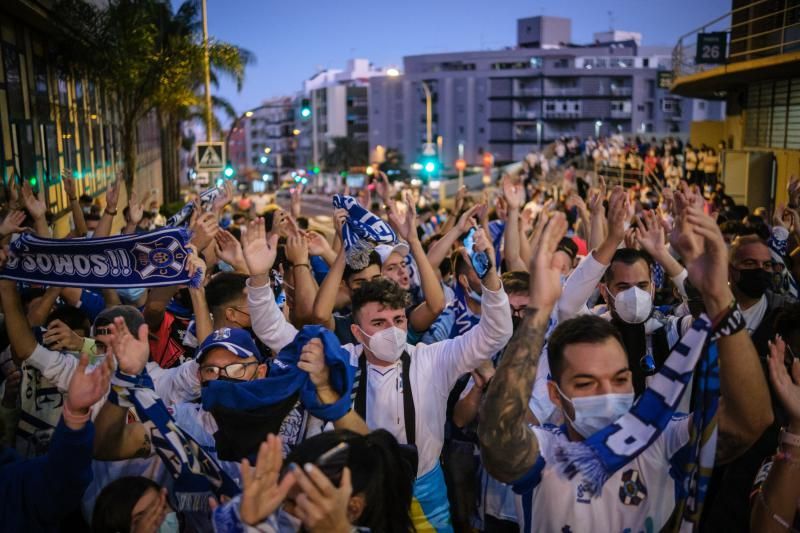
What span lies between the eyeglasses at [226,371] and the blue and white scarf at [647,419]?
6.09 feet

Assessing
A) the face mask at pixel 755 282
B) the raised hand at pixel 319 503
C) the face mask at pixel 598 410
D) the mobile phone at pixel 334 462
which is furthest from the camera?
the face mask at pixel 755 282

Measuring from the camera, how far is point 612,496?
298 cm

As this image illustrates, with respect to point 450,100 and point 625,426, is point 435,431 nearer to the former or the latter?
point 625,426

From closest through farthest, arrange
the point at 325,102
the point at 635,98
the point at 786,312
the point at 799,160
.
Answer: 1. the point at 786,312
2. the point at 799,160
3. the point at 635,98
4. the point at 325,102

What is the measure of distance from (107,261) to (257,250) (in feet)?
3.32

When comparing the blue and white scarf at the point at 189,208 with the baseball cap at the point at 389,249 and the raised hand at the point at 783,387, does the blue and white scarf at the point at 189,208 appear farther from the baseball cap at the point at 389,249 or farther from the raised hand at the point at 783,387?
the raised hand at the point at 783,387

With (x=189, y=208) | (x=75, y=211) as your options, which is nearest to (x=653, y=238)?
(x=189, y=208)

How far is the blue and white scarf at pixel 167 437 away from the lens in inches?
130

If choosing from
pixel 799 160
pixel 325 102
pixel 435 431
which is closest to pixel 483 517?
pixel 435 431

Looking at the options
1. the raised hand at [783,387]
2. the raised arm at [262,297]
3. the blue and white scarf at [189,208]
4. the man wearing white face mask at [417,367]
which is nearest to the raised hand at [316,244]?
the blue and white scarf at [189,208]

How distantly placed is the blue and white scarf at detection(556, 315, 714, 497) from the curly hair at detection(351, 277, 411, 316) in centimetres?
163

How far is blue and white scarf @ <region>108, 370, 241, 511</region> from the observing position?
330cm

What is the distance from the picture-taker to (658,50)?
97438 millimetres

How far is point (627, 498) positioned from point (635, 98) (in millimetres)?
90275
